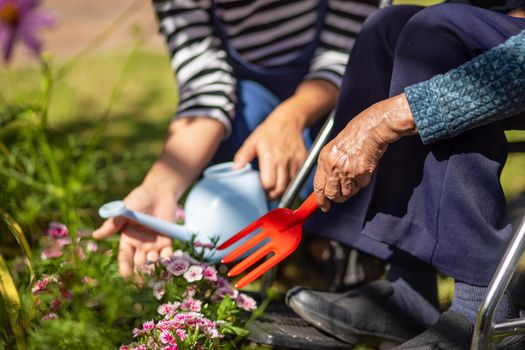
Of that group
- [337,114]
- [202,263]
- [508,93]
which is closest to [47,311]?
[202,263]

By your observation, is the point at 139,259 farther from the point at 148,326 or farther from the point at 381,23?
the point at 381,23

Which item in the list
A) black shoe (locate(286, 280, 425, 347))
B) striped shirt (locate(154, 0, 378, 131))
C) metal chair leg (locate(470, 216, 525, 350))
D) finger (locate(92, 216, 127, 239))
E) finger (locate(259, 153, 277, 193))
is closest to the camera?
metal chair leg (locate(470, 216, 525, 350))

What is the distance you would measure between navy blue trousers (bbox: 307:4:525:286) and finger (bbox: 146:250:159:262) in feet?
1.51

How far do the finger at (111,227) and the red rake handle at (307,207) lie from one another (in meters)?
0.42

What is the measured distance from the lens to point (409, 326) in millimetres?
1688

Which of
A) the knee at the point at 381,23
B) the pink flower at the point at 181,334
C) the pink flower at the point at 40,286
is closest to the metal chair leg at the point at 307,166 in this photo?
the knee at the point at 381,23

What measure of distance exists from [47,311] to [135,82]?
2879mm

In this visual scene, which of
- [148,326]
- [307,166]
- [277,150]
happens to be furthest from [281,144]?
[148,326]

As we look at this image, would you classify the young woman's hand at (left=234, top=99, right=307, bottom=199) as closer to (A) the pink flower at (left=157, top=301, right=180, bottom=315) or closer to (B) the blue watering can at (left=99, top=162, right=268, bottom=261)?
(B) the blue watering can at (left=99, top=162, right=268, bottom=261)

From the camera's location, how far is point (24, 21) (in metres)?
1.28

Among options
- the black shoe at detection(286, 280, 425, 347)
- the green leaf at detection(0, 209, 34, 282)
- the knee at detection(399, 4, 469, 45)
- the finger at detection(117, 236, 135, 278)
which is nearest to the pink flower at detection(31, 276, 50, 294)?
the green leaf at detection(0, 209, 34, 282)

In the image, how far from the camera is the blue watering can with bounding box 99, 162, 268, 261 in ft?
5.80

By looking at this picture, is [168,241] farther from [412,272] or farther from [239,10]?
[239,10]

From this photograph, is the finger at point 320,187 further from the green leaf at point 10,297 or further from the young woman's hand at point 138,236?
the green leaf at point 10,297
